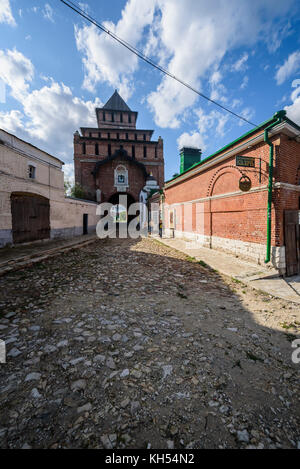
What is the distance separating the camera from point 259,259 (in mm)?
7297

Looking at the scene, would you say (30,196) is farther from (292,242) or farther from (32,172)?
(292,242)

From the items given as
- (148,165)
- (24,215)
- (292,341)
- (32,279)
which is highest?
(148,165)

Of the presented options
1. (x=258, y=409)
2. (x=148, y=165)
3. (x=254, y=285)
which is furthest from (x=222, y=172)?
(x=148, y=165)

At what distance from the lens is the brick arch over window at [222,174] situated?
8.57 m

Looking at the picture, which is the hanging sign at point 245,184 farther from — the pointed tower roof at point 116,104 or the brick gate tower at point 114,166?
the pointed tower roof at point 116,104

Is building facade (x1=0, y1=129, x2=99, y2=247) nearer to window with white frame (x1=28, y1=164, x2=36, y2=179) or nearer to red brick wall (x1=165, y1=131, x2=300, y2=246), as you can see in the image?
window with white frame (x1=28, y1=164, x2=36, y2=179)

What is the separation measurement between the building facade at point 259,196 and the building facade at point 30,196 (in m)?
10.8

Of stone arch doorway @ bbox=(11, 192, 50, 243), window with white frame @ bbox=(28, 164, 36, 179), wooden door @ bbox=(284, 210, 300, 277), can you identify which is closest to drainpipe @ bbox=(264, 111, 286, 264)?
wooden door @ bbox=(284, 210, 300, 277)

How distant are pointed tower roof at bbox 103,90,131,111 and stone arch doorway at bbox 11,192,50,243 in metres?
38.5

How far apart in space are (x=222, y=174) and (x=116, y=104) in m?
42.7

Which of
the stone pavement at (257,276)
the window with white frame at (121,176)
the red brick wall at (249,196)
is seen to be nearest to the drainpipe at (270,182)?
the red brick wall at (249,196)

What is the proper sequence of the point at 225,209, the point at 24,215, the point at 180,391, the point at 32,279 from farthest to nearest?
the point at 24,215 → the point at 225,209 → the point at 32,279 → the point at 180,391
